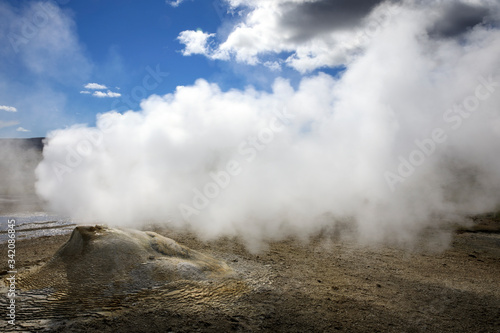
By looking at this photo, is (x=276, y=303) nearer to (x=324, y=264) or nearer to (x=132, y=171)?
(x=324, y=264)

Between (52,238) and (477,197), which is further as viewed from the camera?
(477,197)

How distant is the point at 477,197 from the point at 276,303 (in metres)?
15.2

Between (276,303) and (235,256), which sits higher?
(235,256)

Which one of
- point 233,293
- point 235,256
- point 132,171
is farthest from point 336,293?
point 132,171

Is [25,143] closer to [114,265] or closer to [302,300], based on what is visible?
[114,265]

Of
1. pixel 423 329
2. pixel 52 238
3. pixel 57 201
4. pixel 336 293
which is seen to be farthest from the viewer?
pixel 57 201

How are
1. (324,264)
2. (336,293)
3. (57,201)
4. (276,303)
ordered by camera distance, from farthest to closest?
(57,201) → (324,264) → (336,293) → (276,303)

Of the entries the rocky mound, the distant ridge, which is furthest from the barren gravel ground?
the distant ridge

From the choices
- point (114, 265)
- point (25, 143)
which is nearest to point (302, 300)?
point (114, 265)

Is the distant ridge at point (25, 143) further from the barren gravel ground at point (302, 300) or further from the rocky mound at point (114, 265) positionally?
the barren gravel ground at point (302, 300)

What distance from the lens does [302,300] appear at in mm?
5781

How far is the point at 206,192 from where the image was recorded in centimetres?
1530

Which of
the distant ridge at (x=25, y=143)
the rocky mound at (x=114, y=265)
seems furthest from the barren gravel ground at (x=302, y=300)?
the distant ridge at (x=25, y=143)

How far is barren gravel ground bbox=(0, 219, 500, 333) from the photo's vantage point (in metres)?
4.89
